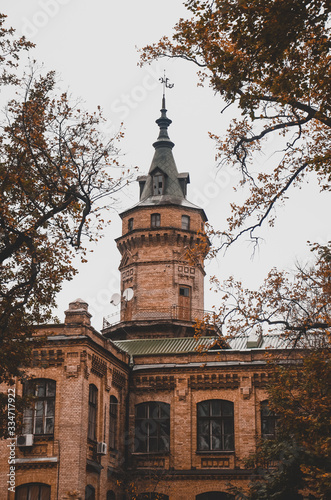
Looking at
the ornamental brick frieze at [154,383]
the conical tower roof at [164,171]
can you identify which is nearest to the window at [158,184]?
A: the conical tower roof at [164,171]

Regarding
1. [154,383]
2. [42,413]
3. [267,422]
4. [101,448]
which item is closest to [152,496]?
[101,448]

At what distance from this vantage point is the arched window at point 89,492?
2605cm

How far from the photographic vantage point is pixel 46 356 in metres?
26.8

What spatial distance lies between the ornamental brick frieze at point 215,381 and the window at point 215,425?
0.65m

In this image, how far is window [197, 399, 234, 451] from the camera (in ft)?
97.6

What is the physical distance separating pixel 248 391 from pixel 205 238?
592 inches

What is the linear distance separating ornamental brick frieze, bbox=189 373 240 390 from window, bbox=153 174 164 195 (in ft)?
47.2

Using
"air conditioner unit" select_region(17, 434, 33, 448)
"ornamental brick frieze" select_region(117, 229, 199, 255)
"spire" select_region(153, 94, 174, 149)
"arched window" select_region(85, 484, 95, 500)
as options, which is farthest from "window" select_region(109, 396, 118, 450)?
"spire" select_region(153, 94, 174, 149)

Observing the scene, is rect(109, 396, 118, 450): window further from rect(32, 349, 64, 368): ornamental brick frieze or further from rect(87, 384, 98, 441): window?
rect(32, 349, 64, 368): ornamental brick frieze

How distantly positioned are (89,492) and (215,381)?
7332 millimetres

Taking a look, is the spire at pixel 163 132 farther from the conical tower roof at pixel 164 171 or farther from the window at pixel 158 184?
the window at pixel 158 184

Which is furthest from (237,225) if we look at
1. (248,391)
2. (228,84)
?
(248,391)

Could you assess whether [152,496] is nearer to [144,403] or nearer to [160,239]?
[144,403]

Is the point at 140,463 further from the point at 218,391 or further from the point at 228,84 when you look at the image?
the point at 228,84
